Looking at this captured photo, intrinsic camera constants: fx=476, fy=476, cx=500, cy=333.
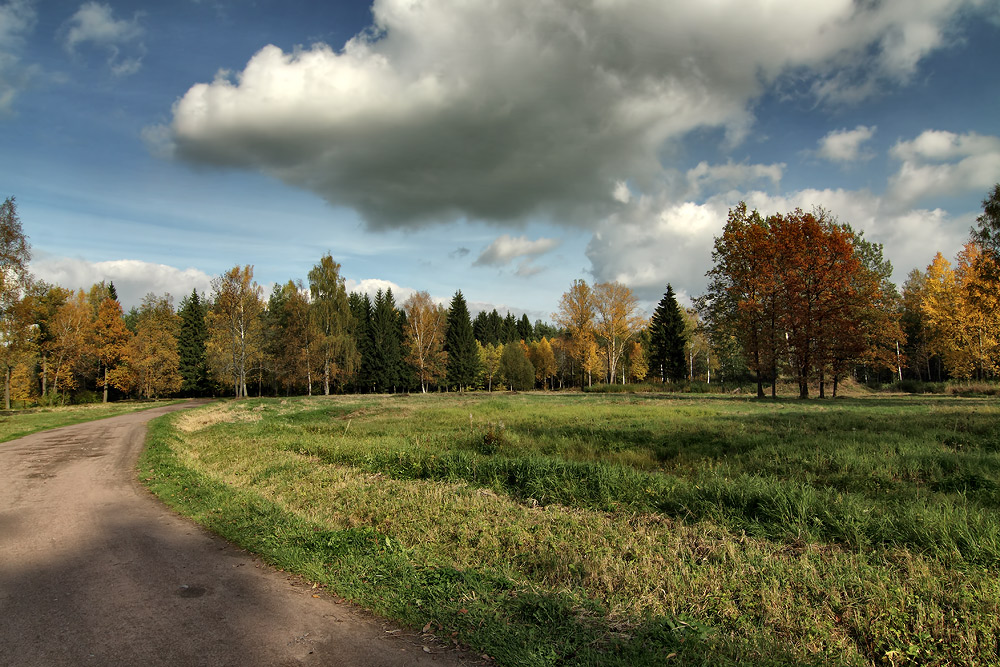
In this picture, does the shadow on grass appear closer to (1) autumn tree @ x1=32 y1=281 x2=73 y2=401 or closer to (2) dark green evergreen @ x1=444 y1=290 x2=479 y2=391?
(1) autumn tree @ x1=32 y1=281 x2=73 y2=401

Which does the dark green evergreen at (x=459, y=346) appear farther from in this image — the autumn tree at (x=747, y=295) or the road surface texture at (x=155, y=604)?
the road surface texture at (x=155, y=604)

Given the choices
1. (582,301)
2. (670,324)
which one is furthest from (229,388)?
(670,324)

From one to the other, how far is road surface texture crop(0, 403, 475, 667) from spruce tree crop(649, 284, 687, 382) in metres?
61.3

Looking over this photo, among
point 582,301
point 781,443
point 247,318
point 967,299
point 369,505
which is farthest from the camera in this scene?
point 582,301

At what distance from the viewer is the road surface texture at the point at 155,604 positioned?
399cm

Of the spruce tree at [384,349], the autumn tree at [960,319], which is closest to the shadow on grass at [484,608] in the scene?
the autumn tree at [960,319]

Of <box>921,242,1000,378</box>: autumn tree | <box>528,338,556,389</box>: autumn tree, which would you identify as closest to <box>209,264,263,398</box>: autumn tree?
<box>528,338,556,389</box>: autumn tree

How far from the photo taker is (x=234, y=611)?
188 inches

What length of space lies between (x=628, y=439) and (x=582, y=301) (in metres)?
47.7

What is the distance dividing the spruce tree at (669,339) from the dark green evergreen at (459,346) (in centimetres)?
3027

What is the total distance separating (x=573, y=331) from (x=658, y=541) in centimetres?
5578

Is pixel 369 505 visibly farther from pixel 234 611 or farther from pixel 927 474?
pixel 927 474

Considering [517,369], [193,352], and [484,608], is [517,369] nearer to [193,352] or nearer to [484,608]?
[193,352]

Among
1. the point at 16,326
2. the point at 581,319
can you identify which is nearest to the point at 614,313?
the point at 581,319
